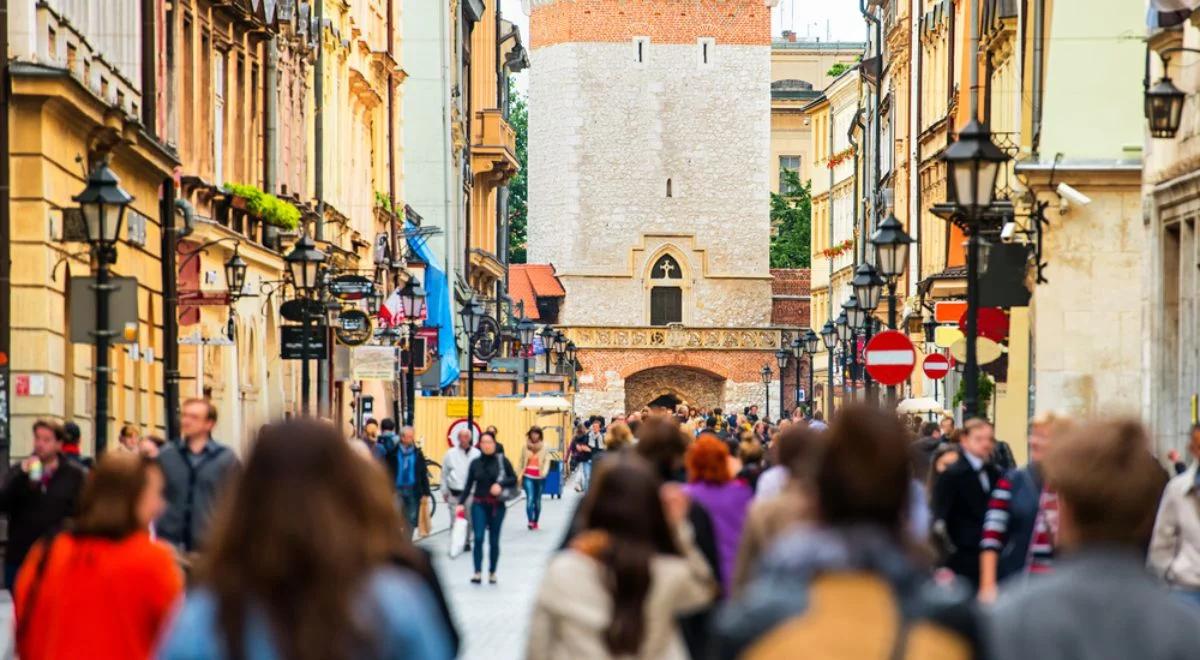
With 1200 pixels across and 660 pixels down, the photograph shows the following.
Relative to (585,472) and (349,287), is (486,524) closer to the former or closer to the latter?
(349,287)

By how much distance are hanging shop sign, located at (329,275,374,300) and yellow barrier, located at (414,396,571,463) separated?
1114 cm

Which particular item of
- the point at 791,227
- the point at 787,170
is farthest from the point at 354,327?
the point at 787,170

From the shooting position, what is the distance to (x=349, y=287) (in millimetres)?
36969

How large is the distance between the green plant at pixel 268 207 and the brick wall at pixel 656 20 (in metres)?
58.6

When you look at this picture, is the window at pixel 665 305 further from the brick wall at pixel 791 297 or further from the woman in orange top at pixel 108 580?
the woman in orange top at pixel 108 580

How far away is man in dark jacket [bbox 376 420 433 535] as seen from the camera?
28.4 m

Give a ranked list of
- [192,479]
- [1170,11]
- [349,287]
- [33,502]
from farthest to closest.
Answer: [349,287], [1170,11], [33,502], [192,479]

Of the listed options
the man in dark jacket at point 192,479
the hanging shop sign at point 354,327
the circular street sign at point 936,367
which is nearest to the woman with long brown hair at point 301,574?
the man in dark jacket at point 192,479

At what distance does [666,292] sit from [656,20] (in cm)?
1055

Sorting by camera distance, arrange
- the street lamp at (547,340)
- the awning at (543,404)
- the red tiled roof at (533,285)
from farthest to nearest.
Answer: the red tiled roof at (533,285) < the street lamp at (547,340) < the awning at (543,404)

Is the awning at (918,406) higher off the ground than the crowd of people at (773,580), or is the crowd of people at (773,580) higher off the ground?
the crowd of people at (773,580)

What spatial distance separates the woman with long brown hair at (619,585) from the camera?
710cm

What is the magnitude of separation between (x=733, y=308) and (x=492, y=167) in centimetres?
2386

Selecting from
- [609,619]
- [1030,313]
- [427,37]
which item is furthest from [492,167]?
[609,619]
